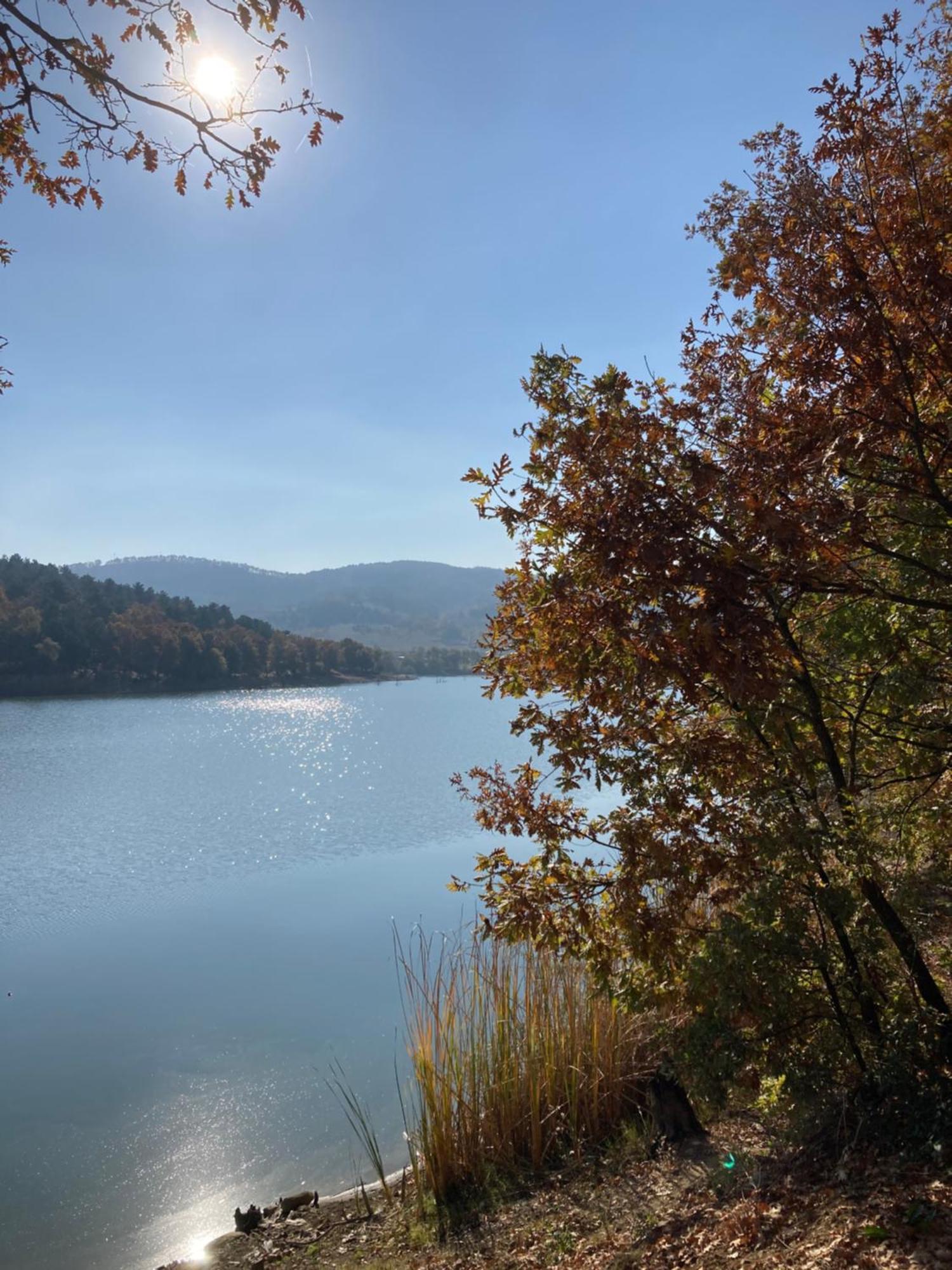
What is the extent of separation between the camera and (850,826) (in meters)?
3.70

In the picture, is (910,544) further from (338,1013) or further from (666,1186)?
(338,1013)

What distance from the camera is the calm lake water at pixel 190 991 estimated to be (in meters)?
6.80

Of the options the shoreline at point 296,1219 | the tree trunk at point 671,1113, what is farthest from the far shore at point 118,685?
the tree trunk at point 671,1113

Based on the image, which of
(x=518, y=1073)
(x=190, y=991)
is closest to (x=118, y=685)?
(x=190, y=991)

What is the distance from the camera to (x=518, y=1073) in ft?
19.3

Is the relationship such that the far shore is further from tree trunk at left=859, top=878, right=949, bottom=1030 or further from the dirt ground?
tree trunk at left=859, top=878, right=949, bottom=1030

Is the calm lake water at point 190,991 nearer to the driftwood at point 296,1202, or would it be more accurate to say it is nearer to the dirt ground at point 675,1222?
the driftwood at point 296,1202

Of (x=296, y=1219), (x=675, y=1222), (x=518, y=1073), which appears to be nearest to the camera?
(x=675, y=1222)

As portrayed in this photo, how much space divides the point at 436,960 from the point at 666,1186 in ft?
17.9

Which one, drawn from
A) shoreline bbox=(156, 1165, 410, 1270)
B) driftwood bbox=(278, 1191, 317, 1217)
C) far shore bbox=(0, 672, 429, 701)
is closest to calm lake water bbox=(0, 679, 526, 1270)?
shoreline bbox=(156, 1165, 410, 1270)

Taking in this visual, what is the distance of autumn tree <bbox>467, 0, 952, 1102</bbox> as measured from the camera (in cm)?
293

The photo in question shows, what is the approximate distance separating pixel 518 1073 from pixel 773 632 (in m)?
4.33

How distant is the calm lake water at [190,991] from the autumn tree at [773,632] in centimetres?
473

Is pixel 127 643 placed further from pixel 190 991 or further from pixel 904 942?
pixel 904 942
